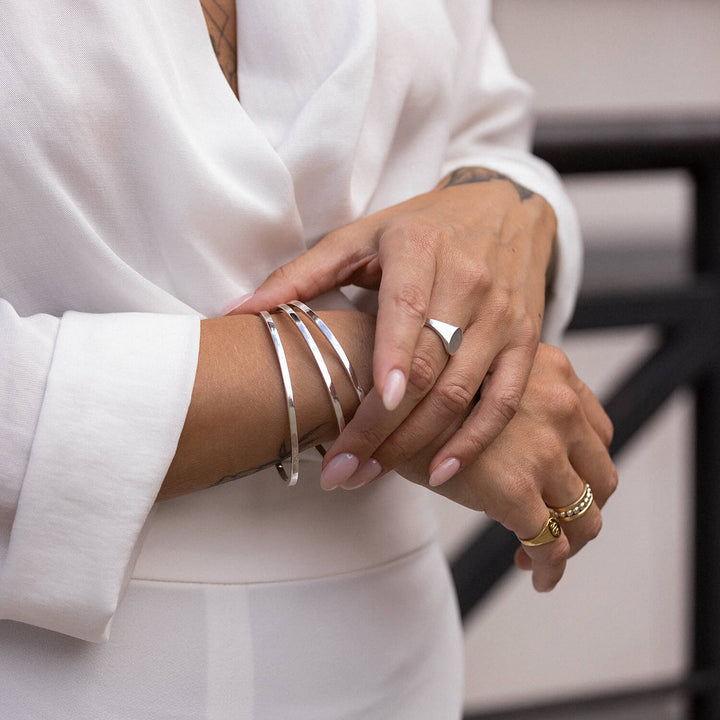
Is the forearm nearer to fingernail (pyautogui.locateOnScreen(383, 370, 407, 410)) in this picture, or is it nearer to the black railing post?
fingernail (pyautogui.locateOnScreen(383, 370, 407, 410))

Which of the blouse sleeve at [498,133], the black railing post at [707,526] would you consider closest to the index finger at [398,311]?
the blouse sleeve at [498,133]

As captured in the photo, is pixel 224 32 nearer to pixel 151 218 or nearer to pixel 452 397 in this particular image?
pixel 151 218

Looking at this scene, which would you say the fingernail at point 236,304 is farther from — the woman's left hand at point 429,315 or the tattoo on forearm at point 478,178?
the tattoo on forearm at point 478,178

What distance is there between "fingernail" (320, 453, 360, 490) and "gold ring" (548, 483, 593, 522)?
0.56 ft

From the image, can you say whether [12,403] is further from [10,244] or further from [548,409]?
[548,409]

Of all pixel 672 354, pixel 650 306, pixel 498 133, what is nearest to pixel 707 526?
pixel 672 354

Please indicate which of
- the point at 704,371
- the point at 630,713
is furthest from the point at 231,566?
the point at 630,713

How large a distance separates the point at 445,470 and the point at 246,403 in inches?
4.9

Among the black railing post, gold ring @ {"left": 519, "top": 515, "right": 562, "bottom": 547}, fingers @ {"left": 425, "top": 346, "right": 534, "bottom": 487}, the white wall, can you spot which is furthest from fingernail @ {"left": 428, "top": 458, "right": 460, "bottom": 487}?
the black railing post

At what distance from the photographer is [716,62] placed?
1.63 metres

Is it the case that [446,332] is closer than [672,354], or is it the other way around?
[446,332]

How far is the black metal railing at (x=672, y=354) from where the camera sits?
4.10 feet

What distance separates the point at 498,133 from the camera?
0.77m

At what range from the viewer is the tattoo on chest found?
55 centimetres
